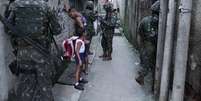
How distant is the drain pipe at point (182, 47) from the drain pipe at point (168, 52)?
0.67 metres

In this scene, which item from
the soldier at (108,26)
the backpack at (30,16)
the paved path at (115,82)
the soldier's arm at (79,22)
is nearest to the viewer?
the backpack at (30,16)

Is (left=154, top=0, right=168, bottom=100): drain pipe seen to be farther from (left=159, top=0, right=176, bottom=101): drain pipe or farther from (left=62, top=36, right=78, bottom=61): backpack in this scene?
(left=62, top=36, right=78, bottom=61): backpack

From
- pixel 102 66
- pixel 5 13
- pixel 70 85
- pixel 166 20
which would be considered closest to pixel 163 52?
pixel 166 20

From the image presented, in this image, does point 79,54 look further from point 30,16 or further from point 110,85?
point 30,16

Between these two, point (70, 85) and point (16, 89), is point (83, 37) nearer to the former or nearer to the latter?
point (70, 85)

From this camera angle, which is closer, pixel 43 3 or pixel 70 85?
pixel 43 3

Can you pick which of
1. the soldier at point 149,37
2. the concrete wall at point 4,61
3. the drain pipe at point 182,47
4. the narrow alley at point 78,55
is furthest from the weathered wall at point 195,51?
the concrete wall at point 4,61

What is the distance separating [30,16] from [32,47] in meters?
0.45

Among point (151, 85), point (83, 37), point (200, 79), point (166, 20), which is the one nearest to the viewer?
point (200, 79)

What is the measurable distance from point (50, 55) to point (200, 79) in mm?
2210

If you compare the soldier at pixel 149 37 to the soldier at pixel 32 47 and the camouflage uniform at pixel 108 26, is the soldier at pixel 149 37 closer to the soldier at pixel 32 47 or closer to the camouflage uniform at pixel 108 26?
the soldier at pixel 32 47

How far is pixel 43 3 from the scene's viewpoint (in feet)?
17.9

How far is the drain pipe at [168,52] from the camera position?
6.13 m

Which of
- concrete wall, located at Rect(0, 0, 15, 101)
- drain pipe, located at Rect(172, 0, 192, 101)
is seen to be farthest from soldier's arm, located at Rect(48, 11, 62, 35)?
drain pipe, located at Rect(172, 0, 192, 101)
